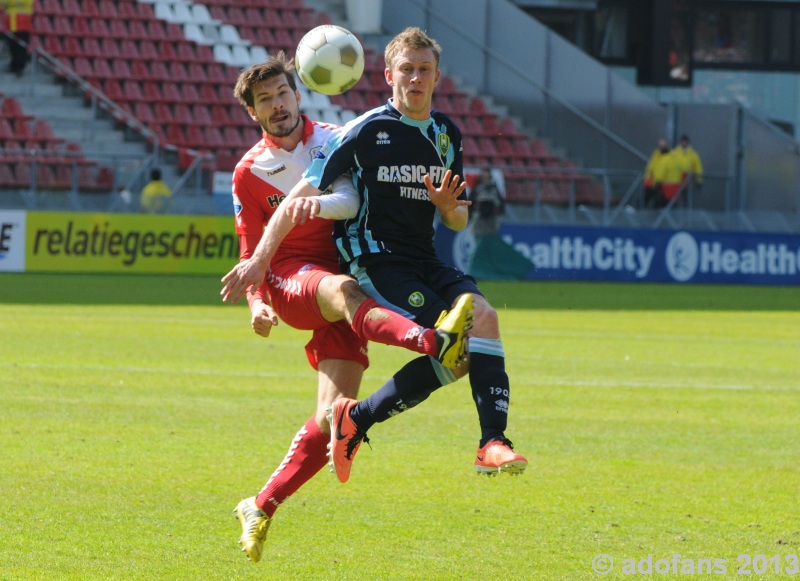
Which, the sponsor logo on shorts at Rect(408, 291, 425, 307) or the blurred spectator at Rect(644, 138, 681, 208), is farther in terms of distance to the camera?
the blurred spectator at Rect(644, 138, 681, 208)

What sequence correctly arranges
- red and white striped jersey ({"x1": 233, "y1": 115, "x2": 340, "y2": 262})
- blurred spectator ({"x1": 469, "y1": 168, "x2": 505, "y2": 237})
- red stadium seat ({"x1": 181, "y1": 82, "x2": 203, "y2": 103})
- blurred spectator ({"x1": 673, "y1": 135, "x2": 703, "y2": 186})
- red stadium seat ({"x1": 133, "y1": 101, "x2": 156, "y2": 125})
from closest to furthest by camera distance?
red and white striped jersey ({"x1": 233, "y1": 115, "x2": 340, "y2": 262}), blurred spectator ({"x1": 469, "y1": 168, "x2": 505, "y2": 237}), red stadium seat ({"x1": 133, "y1": 101, "x2": 156, "y2": 125}), blurred spectator ({"x1": 673, "y1": 135, "x2": 703, "y2": 186}), red stadium seat ({"x1": 181, "y1": 82, "x2": 203, "y2": 103})

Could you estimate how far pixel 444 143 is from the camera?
6.13 m

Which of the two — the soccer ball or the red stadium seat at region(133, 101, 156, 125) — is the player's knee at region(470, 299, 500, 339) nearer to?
the soccer ball

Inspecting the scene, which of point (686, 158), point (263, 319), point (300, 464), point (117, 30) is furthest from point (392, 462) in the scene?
point (117, 30)

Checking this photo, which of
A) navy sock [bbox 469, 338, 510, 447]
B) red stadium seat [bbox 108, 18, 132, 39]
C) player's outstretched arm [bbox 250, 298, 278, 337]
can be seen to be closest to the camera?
navy sock [bbox 469, 338, 510, 447]

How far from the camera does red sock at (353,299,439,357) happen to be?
5.46 m

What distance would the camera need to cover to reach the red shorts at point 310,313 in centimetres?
621

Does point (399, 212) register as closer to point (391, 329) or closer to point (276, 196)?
point (391, 329)

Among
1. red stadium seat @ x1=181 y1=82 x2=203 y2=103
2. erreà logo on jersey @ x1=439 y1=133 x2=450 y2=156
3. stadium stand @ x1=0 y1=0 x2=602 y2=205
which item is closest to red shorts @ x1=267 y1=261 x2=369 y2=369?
erreà logo on jersey @ x1=439 y1=133 x2=450 y2=156

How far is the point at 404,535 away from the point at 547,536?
716mm

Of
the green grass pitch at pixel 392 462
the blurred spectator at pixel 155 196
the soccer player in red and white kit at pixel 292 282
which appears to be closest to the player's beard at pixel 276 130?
the soccer player in red and white kit at pixel 292 282

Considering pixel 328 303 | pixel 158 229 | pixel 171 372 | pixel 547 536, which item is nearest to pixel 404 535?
pixel 547 536

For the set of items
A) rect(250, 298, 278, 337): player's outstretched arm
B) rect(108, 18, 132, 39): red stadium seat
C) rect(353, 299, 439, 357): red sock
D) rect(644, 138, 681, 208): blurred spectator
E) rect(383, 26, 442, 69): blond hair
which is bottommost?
rect(644, 138, 681, 208): blurred spectator

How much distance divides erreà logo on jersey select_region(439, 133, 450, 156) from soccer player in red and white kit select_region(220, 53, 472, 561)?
1.53 feet
